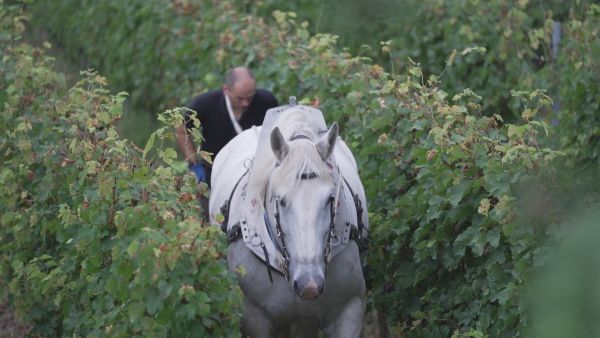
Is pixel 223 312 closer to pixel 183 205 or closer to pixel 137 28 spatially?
pixel 183 205

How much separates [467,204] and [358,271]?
0.73m

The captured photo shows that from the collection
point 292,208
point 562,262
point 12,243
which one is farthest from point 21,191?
point 562,262

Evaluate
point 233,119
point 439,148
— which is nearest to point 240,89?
point 233,119

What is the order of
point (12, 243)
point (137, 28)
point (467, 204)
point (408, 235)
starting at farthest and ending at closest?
point (137, 28) → point (12, 243) → point (408, 235) → point (467, 204)

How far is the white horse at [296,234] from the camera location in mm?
4461

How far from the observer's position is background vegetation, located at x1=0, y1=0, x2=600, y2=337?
13.9ft

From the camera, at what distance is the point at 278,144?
4691mm

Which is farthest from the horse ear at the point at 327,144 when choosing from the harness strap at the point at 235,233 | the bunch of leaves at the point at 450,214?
the bunch of leaves at the point at 450,214

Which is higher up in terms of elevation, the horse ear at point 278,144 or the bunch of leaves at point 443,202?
the horse ear at point 278,144

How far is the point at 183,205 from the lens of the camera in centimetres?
466

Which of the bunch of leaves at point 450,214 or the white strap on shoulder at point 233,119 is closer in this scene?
the bunch of leaves at point 450,214

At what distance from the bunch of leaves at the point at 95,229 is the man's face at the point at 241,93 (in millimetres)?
931

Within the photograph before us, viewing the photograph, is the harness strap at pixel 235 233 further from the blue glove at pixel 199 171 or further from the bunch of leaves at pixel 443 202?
the blue glove at pixel 199 171

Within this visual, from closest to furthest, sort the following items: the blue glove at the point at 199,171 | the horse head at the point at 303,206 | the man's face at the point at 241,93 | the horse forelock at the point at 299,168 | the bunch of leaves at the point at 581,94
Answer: the horse head at the point at 303,206
the horse forelock at the point at 299,168
the blue glove at the point at 199,171
the man's face at the point at 241,93
the bunch of leaves at the point at 581,94
